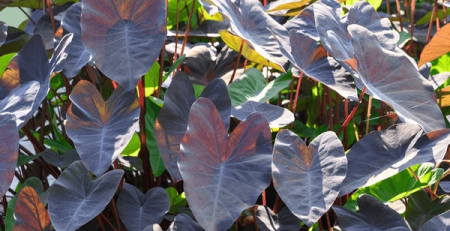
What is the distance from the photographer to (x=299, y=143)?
83 cm

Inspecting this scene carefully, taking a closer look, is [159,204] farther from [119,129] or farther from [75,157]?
[75,157]

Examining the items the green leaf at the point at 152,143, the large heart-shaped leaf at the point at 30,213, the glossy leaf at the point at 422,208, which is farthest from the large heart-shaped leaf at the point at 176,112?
the glossy leaf at the point at 422,208

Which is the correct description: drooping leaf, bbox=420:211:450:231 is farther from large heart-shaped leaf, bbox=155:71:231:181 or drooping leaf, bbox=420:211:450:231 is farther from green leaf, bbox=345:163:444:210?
large heart-shaped leaf, bbox=155:71:231:181

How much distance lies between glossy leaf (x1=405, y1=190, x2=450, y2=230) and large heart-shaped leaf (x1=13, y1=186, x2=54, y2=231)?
616mm

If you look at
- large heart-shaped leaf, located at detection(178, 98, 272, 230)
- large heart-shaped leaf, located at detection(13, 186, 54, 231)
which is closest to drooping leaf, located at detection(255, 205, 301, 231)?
large heart-shaped leaf, located at detection(178, 98, 272, 230)

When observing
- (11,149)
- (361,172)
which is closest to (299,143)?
(361,172)

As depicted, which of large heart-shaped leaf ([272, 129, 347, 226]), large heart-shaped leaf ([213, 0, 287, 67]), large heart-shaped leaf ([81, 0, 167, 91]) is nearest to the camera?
large heart-shaped leaf ([272, 129, 347, 226])

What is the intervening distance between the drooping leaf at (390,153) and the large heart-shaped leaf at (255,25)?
22cm

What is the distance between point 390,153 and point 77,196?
515mm

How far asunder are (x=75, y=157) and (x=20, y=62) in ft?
0.72

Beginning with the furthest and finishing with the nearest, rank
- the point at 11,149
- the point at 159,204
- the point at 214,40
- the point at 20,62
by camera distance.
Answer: the point at 214,40 < the point at 20,62 < the point at 159,204 < the point at 11,149

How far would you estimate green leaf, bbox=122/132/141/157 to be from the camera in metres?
1.06

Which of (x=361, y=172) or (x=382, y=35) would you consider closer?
(x=361, y=172)

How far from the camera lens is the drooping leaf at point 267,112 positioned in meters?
0.91
